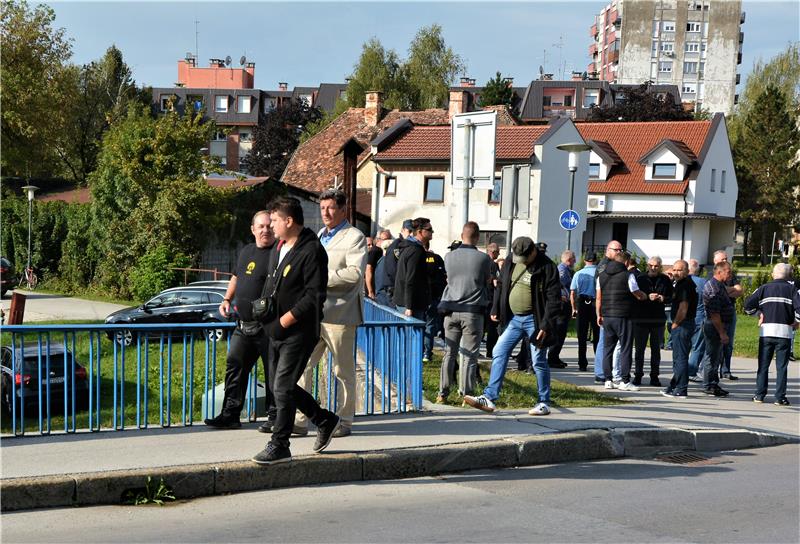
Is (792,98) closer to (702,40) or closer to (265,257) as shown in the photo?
(702,40)

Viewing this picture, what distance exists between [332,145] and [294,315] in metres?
50.7

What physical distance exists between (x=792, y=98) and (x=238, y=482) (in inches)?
3070

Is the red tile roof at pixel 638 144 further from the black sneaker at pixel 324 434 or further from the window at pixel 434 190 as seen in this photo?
the black sneaker at pixel 324 434

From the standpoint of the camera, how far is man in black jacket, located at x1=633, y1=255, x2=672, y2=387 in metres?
12.8

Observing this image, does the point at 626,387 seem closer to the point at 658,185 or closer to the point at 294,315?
the point at 294,315

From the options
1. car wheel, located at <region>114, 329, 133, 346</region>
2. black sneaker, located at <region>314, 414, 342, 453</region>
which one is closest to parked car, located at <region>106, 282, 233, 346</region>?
car wheel, located at <region>114, 329, 133, 346</region>

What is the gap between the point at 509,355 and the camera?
9.48 meters

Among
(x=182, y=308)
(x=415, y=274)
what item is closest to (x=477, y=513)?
(x=415, y=274)

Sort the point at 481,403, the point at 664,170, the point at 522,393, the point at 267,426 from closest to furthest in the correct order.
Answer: the point at 267,426 < the point at 481,403 < the point at 522,393 < the point at 664,170

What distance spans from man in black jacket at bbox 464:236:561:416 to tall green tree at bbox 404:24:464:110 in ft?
199

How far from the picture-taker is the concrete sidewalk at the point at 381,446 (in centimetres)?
650

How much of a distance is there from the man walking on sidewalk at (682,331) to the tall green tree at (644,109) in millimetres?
61689

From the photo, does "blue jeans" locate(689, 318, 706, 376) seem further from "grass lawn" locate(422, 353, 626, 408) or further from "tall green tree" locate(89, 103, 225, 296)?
"tall green tree" locate(89, 103, 225, 296)

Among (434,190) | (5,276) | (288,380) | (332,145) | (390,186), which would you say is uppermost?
(332,145)
